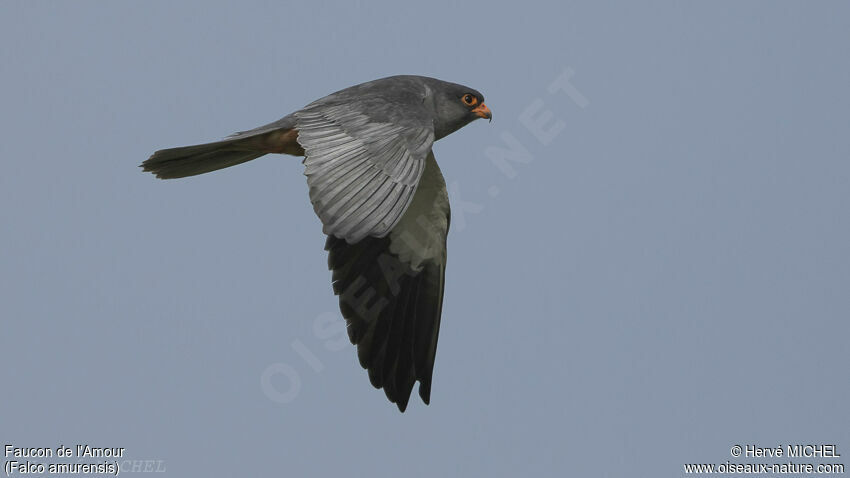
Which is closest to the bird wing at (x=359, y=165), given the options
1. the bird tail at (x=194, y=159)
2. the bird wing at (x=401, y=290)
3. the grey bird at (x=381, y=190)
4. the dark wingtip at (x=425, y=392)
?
the grey bird at (x=381, y=190)

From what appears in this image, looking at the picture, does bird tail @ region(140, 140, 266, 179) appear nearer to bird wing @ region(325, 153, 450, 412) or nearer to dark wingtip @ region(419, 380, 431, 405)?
bird wing @ region(325, 153, 450, 412)

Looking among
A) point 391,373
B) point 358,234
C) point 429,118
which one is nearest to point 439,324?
point 391,373

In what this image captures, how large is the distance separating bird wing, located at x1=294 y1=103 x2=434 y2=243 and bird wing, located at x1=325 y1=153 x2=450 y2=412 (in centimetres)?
151

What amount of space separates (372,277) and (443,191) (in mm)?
981

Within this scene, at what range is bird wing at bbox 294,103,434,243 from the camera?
631 centimetres

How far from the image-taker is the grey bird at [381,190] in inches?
258

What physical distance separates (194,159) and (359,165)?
2.14 m

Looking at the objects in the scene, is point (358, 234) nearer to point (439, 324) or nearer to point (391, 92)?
point (391, 92)

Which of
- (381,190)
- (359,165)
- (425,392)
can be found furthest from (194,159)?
(425,392)

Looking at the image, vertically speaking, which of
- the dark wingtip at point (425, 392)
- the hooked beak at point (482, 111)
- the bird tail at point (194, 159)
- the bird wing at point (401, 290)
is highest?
the hooked beak at point (482, 111)

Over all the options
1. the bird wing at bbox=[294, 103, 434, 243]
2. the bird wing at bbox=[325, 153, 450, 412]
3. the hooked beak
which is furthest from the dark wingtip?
the bird wing at bbox=[294, 103, 434, 243]

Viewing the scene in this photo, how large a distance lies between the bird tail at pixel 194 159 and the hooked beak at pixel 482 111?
1948mm

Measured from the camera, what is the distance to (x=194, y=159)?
8.41 m

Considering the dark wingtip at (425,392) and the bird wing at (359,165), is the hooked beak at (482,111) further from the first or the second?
the dark wingtip at (425,392)
